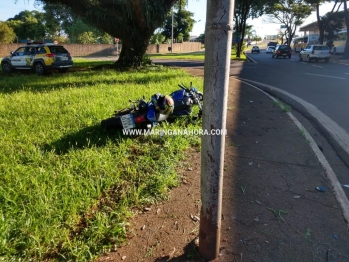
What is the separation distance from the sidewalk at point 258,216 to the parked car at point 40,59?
1198 centimetres

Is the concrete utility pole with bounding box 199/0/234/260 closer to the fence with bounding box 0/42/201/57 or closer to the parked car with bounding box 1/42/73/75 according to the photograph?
the parked car with bounding box 1/42/73/75

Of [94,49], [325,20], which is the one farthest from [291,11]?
[94,49]

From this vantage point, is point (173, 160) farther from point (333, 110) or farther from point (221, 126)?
point (333, 110)

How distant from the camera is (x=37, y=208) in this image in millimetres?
2322

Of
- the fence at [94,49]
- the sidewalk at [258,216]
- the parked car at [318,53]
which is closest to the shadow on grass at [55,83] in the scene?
the sidewalk at [258,216]

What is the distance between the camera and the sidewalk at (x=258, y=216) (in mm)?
2098

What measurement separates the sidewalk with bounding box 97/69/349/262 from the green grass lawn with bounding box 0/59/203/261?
198 millimetres

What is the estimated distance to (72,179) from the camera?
2824 millimetres

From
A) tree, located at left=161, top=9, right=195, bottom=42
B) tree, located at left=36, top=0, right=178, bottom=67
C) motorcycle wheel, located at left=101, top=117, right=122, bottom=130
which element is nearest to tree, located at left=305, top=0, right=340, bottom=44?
tree, located at left=161, top=9, right=195, bottom=42

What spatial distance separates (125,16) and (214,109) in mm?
13340

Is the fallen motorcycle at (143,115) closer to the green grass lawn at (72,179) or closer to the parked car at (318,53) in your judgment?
the green grass lawn at (72,179)

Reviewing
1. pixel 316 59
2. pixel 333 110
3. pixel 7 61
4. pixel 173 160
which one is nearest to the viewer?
pixel 173 160

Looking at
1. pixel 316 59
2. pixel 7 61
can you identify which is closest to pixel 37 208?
pixel 7 61

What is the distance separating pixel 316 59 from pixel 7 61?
24.2 m
